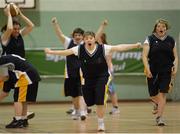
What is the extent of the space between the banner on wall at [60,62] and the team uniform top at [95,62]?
285 inches

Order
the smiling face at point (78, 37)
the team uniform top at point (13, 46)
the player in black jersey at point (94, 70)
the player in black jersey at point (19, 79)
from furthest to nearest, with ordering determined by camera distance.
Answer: the smiling face at point (78, 37) < the team uniform top at point (13, 46) < the player in black jersey at point (19, 79) < the player in black jersey at point (94, 70)

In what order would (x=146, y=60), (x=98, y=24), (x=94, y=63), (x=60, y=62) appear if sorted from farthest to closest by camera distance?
(x=98, y=24) < (x=60, y=62) < (x=146, y=60) < (x=94, y=63)

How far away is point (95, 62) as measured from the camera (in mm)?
8445

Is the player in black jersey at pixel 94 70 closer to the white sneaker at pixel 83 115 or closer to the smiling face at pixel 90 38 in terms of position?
the smiling face at pixel 90 38

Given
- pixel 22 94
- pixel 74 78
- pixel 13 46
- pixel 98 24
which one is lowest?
pixel 22 94

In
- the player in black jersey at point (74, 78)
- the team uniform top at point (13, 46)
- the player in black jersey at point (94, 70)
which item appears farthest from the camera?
the player in black jersey at point (74, 78)

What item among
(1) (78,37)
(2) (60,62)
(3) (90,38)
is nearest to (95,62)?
(3) (90,38)

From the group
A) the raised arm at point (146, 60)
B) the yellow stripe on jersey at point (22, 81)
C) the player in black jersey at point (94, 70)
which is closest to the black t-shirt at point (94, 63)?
the player in black jersey at point (94, 70)

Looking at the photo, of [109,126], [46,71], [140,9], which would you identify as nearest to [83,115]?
[109,126]

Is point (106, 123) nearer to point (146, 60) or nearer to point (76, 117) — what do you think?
point (76, 117)

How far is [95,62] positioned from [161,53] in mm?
1370

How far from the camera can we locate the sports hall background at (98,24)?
51.6 feet

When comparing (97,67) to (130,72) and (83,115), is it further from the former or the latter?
(130,72)

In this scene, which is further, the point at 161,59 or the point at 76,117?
the point at 76,117
